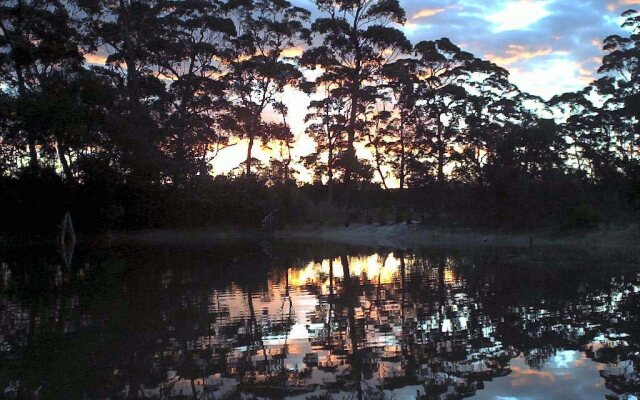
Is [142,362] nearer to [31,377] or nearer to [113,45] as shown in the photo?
[31,377]

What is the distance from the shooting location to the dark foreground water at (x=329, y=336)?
629 cm

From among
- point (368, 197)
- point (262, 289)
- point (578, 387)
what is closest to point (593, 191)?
point (368, 197)

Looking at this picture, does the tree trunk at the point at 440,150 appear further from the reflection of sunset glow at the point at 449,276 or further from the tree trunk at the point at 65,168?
the reflection of sunset glow at the point at 449,276

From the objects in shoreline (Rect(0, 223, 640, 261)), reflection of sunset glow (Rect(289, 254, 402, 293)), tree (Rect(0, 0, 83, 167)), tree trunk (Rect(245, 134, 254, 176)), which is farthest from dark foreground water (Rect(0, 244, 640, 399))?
tree trunk (Rect(245, 134, 254, 176))

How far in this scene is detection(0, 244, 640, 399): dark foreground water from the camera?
20.6ft

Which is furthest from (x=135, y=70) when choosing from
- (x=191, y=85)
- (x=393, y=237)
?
(x=393, y=237)

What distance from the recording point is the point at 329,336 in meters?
8.48

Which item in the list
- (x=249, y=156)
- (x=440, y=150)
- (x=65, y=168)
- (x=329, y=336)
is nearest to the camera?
(x=329, y=336)

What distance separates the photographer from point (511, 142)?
32344mm

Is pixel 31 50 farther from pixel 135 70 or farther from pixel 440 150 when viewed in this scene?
pixel 440 150

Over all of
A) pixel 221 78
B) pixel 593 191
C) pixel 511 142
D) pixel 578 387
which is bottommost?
pixel 578 387

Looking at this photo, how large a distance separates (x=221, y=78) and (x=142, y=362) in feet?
120

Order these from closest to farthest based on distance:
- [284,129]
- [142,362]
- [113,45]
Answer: [142,362], [113,45], [284,129]

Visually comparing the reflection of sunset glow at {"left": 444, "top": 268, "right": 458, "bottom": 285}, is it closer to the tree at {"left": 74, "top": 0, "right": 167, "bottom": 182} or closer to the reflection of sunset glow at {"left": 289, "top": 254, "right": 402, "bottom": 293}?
the reflection of sunset glow at {"left": 289, "top": 254, "right": 402, "bottom": 293}
